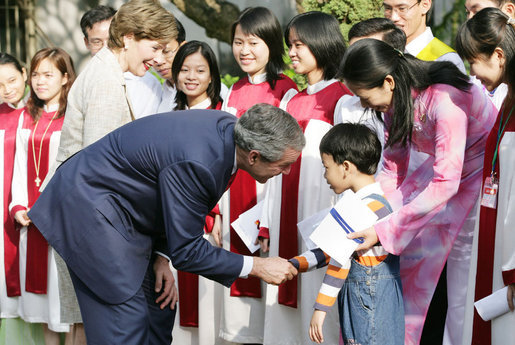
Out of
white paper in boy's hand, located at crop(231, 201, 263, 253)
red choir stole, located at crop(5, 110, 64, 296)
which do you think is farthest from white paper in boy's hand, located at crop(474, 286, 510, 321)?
red choir stole, located at crop(5, 110, 64, 296)

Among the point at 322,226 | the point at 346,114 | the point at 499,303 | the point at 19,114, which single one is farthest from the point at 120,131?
the point at 19,114

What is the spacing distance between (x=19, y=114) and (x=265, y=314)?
90.2 inches

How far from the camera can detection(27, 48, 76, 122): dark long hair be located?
16.4 ft

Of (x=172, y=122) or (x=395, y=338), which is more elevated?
(x=172, y=122)

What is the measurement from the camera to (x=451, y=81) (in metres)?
3.36

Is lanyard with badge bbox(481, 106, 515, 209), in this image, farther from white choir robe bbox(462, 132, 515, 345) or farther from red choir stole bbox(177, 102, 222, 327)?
red choir stole bbox(177, 102, 222, 327)

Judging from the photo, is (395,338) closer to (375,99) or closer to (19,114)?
(375,99)

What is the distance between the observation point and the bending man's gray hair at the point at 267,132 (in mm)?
2861

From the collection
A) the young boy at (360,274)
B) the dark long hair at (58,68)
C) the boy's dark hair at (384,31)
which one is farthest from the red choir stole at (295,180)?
the dark long hair at (58,68)

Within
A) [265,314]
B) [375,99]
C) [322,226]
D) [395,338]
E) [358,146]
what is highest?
[375,99]

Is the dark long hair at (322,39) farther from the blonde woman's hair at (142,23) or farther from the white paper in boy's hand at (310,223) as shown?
the white paper in boy's hand at (310,223)

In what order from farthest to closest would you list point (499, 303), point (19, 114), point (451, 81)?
point (19, 114)
point (451, 81)
point (499, 303)

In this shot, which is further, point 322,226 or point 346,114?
point 346,114

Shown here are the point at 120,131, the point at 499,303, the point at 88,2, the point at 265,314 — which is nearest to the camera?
the point at 499,303
